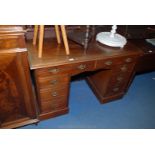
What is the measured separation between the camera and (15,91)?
125 cm

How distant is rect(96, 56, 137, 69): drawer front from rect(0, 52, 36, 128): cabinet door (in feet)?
2.28

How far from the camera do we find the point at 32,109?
1482mm

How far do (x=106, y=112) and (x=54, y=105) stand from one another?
0.68 meters

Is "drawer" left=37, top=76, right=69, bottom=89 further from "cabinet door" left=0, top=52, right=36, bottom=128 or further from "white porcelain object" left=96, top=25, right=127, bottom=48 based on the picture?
"white porcelain object" left=96, top=25, right=127, bottom=48

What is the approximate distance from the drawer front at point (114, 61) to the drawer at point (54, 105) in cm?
52

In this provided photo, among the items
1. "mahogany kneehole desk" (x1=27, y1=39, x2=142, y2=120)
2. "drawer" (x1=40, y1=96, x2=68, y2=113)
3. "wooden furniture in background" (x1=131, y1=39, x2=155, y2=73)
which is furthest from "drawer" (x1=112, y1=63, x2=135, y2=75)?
"drawer" (x1=40, y1=96, x2=68, y2=113)

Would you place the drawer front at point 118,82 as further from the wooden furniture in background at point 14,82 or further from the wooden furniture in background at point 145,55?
the wooden furniture in background at point 14,82

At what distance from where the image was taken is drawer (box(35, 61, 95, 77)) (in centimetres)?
128

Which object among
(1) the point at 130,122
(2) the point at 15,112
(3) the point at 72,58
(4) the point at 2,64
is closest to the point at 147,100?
(1) the point at 130,122

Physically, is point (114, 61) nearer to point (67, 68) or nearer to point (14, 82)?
point (67, 68)

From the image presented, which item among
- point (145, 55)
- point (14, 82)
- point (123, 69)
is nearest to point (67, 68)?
point (14, 82)

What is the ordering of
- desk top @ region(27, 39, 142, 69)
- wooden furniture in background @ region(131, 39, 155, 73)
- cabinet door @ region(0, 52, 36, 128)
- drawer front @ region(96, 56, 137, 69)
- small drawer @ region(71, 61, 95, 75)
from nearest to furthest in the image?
cabinet door @ region(0, 52, 36, 128), desk top @ region(27, 39, 142, 69), small drawer @ region(71, 61, 95, 75), drawer front @ region(96, 56, 137, 69), wooden furniture in background @ region(131, 39, 155, 73)

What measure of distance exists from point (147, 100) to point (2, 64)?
1.92 meters

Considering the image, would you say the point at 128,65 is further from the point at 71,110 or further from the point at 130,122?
the point at 71,110
